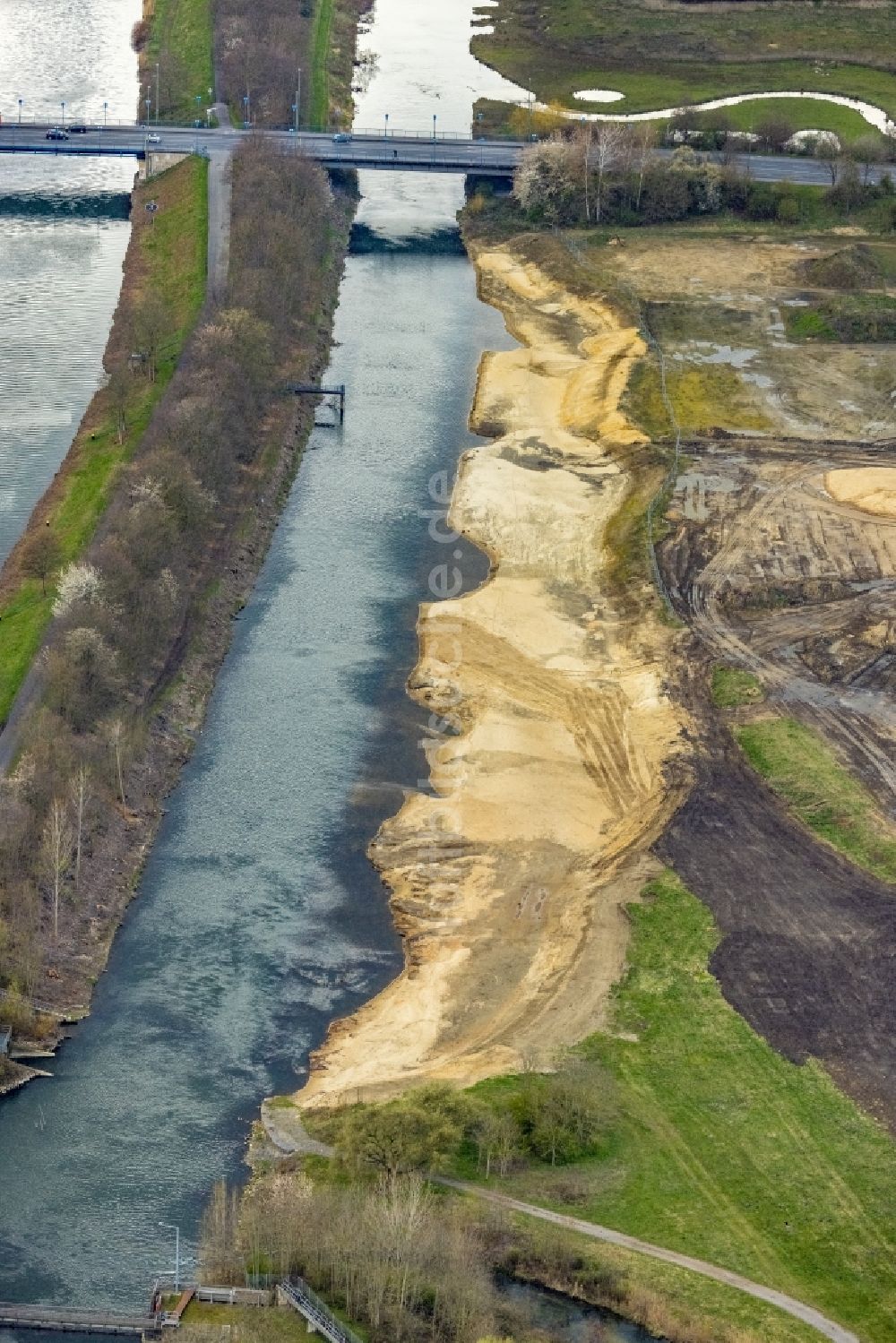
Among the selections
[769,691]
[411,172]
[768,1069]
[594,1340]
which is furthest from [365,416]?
[594,1340]

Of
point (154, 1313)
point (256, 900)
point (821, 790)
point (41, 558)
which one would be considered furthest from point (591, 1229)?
point (41, 558)

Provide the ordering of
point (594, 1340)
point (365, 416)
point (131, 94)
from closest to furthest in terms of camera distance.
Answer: point (594, 1340)
point (365, 416)
point (131, 94)

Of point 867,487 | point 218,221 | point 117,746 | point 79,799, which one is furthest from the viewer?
point 218,221

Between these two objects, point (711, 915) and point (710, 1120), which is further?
point (711, 915)

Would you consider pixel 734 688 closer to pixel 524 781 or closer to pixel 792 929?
pixel 524 781

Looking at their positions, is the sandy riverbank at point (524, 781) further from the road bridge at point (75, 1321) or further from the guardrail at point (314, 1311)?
the road bridge at point (75, 1321)

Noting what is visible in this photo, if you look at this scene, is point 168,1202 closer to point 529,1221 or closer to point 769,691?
point 529,1221

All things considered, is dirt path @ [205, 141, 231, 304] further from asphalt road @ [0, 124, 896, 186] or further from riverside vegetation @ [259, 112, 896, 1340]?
riverside vegetation @ [259, 112, 896, 1340]
